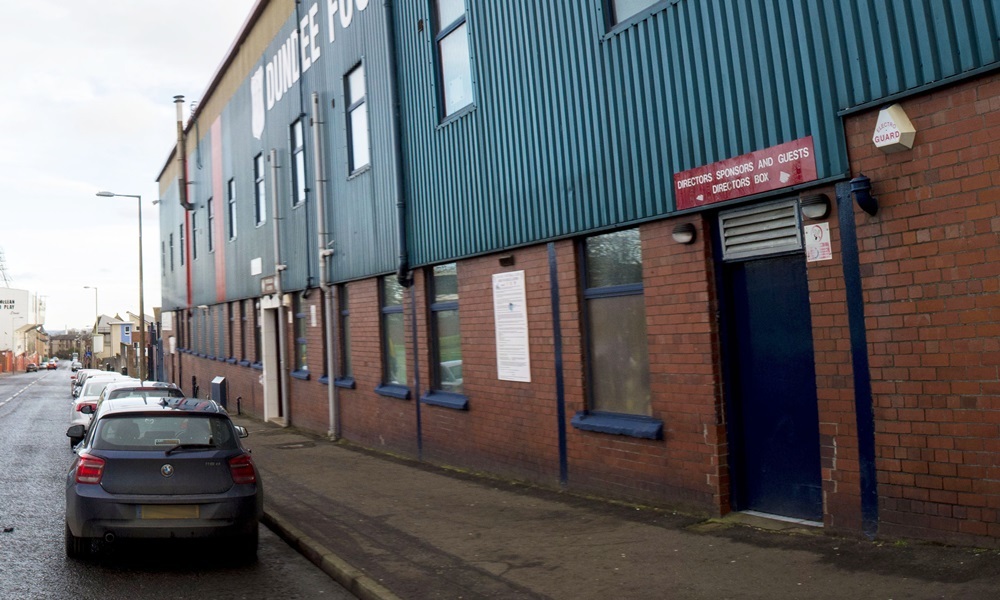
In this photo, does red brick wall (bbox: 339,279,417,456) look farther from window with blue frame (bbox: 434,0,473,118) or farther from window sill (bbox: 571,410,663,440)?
window sill (bbox: 571,410,663,440)

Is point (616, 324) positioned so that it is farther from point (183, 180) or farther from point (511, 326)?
point (183, 180)

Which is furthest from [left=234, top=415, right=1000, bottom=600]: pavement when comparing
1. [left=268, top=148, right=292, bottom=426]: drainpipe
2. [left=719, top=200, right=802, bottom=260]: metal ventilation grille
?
[left=268, top=148, right=292, bottom=426]: drainpipe

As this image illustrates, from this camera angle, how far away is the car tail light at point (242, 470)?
7.39 meters

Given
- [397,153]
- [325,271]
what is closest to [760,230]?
[397,153]

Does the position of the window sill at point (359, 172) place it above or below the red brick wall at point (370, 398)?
above

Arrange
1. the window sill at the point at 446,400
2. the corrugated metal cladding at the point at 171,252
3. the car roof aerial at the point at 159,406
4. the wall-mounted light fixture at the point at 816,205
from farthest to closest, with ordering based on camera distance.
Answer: the corrugated metal cladding at the point at 171,252 → the window sill at the point at 446,400 → the car roof aerial at the point at 159,406 → the wall-mounted light fixture at the point at 816,205

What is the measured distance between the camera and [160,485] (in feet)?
23.2

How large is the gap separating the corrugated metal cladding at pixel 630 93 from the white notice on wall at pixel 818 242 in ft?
1.39

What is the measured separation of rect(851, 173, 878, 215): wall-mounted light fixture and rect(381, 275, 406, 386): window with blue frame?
8.83 metres

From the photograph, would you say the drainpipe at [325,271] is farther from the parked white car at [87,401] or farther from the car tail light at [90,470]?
the car tail light at [90,470]

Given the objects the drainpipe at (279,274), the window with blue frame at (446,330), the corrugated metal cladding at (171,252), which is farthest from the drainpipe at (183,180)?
the window with blue frame at (446,330)

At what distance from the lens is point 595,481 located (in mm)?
9000

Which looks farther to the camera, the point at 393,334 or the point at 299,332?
the point at 299,332

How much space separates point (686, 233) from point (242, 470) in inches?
173
